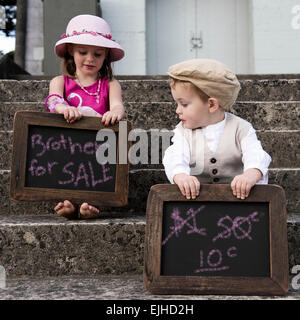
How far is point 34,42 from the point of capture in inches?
264

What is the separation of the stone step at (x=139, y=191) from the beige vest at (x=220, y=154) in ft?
1.32

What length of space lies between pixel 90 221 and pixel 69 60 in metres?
1.02

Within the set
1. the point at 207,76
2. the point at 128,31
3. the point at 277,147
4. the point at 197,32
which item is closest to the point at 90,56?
the point at 207,76

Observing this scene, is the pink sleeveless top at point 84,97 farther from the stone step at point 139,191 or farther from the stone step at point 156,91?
the stone step at point 156,91

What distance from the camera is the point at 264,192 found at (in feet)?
5.12

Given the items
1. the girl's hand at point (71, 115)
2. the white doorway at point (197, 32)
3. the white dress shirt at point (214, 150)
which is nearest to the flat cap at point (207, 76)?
the white dress shirt at point (214, 150)

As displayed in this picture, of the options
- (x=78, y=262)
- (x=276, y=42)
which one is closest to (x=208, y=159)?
(x=78, y=262)

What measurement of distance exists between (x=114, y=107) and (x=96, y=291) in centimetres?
101

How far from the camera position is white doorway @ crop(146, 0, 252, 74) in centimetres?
586

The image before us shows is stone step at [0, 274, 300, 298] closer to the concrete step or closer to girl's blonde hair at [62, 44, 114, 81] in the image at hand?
the concrete step

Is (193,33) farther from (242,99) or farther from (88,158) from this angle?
(88,158)

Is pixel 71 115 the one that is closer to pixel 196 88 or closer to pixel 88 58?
pixel 88 58

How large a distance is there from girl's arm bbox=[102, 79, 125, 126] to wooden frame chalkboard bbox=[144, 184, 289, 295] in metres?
0.54

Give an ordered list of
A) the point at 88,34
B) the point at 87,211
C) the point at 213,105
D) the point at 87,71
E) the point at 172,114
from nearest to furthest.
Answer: the point at 213,105
the point at 87,211
the point at 88,34
the point at 87,71
the point at 172,114
